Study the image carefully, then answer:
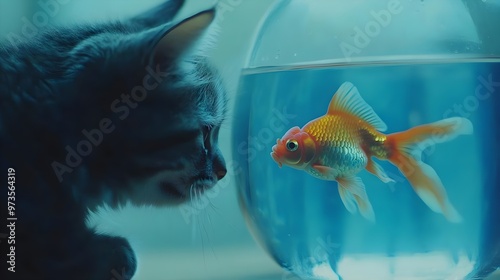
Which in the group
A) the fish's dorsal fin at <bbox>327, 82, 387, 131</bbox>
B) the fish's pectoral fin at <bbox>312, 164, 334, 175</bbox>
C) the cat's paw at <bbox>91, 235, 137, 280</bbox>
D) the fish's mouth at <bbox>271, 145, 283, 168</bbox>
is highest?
the fish's dorsal fin at <bbox>327, 82, 387, 131</bbox>

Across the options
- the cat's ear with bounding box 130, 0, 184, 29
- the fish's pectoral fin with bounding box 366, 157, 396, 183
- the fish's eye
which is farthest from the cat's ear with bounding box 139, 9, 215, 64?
the fish's pectoral fin with bounding box 366, 157, 396, 183

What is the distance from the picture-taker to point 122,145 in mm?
1143

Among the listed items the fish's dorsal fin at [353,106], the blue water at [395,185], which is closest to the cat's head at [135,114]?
the blue water at [395,185]

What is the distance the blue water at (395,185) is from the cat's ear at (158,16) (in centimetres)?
21

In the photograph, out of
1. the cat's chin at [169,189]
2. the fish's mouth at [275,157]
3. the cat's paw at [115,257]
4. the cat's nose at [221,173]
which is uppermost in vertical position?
the fish's mouth at [275,157]

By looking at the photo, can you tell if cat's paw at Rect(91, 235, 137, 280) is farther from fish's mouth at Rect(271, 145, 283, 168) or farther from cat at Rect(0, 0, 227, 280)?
fish's mouth at Rect(271, 145, 283, 168)

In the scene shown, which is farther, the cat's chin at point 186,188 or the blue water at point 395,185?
the cat's chin at point 186,188

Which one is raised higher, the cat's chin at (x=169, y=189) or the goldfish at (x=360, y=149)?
the goldfish at (x=360, y=149)

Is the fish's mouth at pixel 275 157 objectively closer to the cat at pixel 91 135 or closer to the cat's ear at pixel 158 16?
the cat at pixel 91 135

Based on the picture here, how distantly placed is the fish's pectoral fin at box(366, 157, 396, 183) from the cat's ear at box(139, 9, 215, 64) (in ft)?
1.05

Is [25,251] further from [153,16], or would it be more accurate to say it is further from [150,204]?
[153,16]

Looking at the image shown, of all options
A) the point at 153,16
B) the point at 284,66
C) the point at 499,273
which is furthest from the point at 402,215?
the point at 153,16

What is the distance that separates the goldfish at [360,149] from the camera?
3.48 feet

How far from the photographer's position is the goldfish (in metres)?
1.06
